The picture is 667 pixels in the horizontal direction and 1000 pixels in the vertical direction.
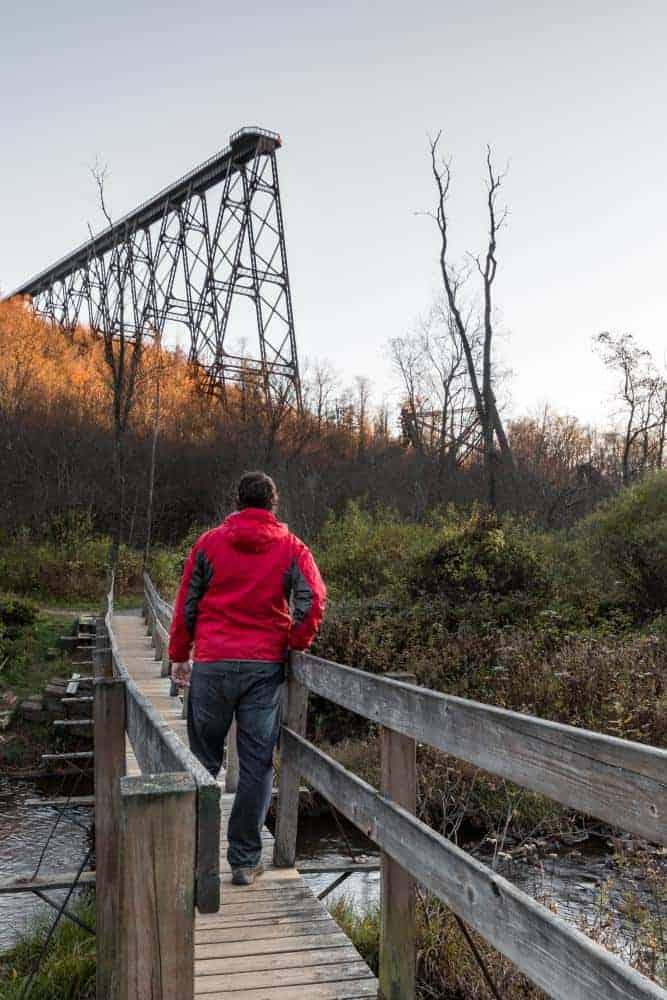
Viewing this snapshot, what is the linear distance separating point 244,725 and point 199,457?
29.5 m

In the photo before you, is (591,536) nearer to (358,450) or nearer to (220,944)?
(220,944)

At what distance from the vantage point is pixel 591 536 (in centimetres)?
1789

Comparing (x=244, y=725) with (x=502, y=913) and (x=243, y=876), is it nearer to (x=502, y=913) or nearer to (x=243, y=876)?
(x=243, y=876)

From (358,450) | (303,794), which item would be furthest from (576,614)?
(358,450)

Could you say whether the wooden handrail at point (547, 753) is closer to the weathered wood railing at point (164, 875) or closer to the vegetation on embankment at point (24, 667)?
the weathered wood railing at point (164, 875)

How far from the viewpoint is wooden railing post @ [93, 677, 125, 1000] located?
9.89 feet

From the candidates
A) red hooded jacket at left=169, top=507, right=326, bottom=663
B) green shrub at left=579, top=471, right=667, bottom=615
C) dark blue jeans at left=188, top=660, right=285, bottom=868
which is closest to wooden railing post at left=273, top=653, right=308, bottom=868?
dark blue jeans at left=188, top=660, right=285, bottom=868

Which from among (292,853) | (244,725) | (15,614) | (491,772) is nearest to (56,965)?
(292,853)

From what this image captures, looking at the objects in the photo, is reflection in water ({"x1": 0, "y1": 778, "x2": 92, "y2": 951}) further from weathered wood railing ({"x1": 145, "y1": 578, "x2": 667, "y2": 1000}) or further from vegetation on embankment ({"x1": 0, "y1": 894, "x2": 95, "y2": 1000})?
weathered wood railing ({"x1": 145, "y1": 578, "x2": 667, "y2": 1000})

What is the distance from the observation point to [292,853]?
4789 mm

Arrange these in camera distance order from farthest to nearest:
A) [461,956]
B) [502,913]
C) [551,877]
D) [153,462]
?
1. [153,462]
2. [551,877]
3. [461,956]
4. [502,913]

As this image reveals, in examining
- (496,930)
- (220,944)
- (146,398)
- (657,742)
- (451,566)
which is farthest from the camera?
(146,398)

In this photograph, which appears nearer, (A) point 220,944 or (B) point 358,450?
(A) point 220,944

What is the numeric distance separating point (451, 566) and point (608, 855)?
8869mm
